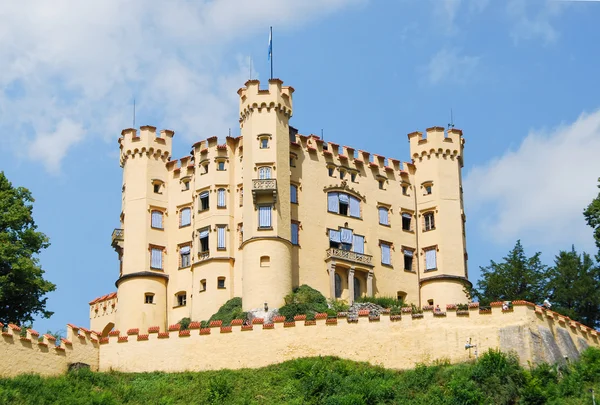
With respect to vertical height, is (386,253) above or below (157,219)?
below

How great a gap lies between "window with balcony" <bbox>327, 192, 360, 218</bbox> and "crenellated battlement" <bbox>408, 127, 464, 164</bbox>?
554cm

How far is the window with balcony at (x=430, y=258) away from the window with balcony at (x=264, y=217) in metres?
11.6

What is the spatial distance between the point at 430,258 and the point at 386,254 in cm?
283

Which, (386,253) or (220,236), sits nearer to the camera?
(220,236)

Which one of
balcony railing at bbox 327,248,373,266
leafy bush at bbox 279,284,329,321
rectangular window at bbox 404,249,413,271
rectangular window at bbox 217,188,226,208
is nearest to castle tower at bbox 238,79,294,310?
leafy bush at bbox 279,284,329,321

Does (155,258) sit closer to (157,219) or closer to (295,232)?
(157,219)

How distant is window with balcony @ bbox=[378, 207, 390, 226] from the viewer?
82875 mm

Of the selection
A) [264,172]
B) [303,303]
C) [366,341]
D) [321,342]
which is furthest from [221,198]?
[366,341]

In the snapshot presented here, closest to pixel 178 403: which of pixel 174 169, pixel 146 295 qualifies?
pixel 146 295

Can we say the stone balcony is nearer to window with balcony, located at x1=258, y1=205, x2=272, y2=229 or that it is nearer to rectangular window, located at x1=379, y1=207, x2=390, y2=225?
window with balcony, located at x1=258, y1=205, x2=272, y2=229

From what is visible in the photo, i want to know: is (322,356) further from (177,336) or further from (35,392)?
(35,392)

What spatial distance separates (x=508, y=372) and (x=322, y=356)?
942cm

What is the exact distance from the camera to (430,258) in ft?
270

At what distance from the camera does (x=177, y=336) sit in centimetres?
6419
